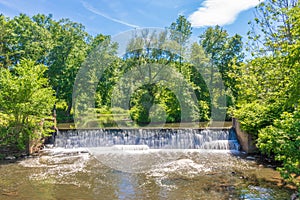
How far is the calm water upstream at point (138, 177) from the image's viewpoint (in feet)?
18.4

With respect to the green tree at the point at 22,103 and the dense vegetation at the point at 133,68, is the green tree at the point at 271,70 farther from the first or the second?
the green tree at the point at 22,103

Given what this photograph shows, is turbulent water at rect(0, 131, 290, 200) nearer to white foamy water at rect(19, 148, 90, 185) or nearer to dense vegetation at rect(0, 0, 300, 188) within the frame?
white foamy water at rect(19, 148, 90, 185)

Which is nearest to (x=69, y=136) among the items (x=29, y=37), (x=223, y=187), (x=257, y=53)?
(x=223, y=187)

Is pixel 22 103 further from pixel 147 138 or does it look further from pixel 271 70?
pixel 271 70

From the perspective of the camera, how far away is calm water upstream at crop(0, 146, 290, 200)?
5.59 m

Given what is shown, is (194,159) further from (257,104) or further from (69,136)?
(69,136)

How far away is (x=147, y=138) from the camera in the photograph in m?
11.6

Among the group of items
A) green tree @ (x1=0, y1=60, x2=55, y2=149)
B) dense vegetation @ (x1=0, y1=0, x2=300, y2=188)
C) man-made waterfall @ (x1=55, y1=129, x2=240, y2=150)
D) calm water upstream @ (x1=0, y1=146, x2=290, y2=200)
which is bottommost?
calm water upstream @ (x1=0, y1=146, x2=290, y2=200)

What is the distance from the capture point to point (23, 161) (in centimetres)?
873

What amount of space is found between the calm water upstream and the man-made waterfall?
1245 millimetres

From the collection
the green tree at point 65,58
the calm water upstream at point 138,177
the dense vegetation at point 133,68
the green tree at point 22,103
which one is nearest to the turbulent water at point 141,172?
the calm water upstream at point 138,177

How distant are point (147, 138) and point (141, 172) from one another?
422 centimetres

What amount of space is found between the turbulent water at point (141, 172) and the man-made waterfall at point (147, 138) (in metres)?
0.05

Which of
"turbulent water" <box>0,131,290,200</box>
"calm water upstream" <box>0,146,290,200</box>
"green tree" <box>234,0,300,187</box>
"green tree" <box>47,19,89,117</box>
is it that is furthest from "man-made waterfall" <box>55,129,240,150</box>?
"green tree" <box>47,19,89,117</box>
